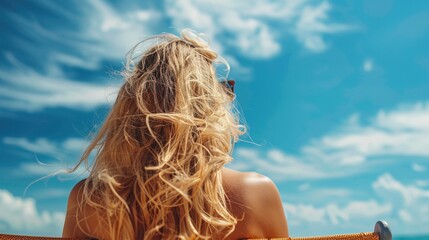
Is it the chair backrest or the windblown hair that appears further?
the windblown hair

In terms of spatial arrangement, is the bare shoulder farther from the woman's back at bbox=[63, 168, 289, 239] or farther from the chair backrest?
the chair backrest

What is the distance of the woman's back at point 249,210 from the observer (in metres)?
2.34

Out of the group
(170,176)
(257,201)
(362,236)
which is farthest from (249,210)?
(362,236)

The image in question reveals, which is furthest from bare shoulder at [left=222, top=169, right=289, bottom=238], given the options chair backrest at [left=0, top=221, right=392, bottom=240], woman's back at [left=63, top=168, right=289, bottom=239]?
chair backrest at [left=0, top=221, right=392, bottom=240]

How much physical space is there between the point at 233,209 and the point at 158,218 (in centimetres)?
33

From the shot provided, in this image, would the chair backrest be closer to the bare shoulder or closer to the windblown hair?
the bare shoulder

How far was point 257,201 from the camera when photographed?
2.37 metres

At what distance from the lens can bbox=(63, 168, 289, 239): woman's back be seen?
2344mm

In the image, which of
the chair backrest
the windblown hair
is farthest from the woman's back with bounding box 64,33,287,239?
the chair backrest

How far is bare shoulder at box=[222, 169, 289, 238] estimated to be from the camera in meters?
2.35

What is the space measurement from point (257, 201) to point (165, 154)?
1.50 ft

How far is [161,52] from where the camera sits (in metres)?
2.72

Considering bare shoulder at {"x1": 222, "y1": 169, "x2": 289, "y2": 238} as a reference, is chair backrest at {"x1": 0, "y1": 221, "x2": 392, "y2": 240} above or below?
below

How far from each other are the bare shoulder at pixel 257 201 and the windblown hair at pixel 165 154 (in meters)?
0.06
